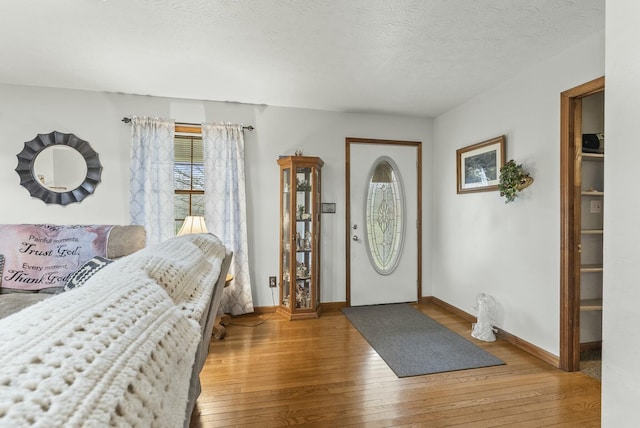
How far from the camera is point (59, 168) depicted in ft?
9.73

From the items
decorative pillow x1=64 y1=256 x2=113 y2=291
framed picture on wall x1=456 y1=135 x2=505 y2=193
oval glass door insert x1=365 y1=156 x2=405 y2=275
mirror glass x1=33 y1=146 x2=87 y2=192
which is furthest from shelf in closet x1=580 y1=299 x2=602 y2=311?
mirror glass x1=33 y1=146 x2=87 y2=192

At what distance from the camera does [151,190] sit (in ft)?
10.1

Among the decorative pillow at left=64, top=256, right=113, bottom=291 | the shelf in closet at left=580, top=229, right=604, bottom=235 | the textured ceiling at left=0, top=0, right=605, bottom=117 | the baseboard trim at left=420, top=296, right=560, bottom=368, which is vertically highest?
the textured ceiling at left=0, top=0, right=605, bottom=117

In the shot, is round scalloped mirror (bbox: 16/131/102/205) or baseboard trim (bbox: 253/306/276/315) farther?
baseboard trim (bbox: 253/306/276/315)

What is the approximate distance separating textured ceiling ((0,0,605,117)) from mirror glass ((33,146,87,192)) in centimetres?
65

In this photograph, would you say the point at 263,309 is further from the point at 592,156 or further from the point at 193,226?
the point at 592,156

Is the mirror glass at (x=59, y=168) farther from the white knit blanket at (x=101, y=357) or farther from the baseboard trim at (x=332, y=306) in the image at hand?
the white knit blanket at (x=101, y=357)

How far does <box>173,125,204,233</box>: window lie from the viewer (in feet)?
10.8

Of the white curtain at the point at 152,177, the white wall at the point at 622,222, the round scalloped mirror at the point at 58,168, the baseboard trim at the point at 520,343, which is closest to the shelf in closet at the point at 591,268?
the baseboard trim at the point at 520,343

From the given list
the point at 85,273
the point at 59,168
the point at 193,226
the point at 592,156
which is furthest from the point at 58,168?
the point at 592,156

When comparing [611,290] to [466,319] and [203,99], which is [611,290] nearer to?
[466,319]

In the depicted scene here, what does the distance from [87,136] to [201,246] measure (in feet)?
9.16

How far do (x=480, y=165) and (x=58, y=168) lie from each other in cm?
418

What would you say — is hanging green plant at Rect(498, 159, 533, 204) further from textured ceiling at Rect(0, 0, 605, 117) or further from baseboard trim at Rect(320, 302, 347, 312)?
baseboard trim at Rect(320, 302, 347, 312)
